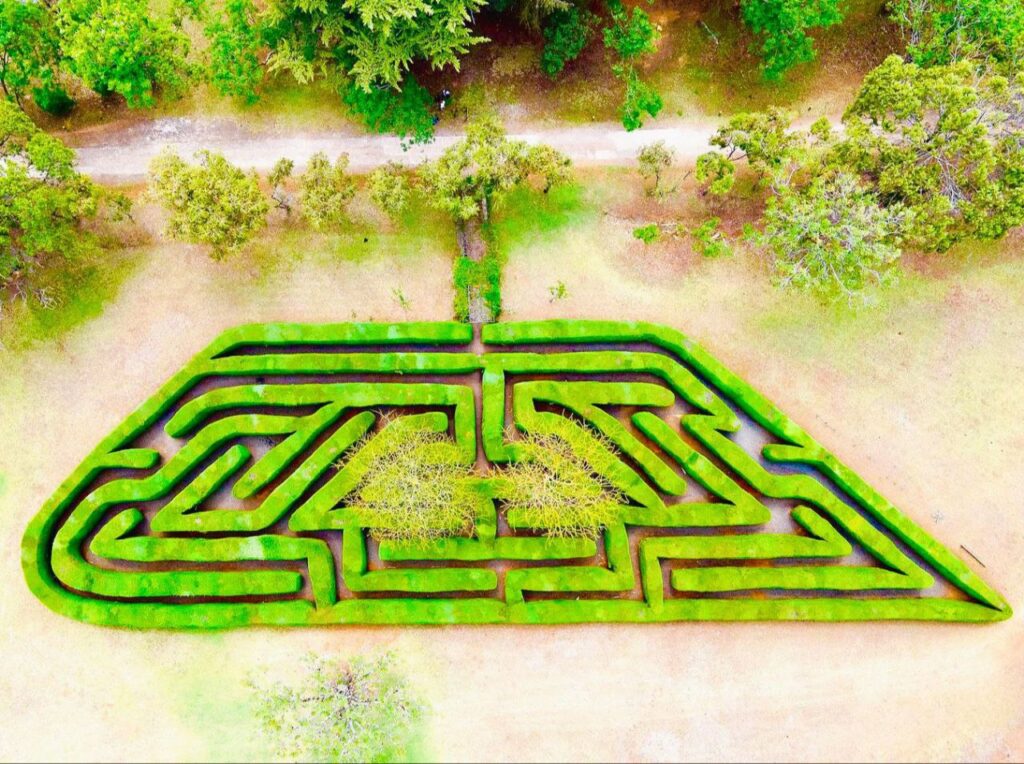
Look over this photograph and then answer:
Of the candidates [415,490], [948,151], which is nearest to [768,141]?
[948,151]

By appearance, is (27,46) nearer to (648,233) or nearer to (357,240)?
(357,240)

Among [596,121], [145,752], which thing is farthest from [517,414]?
[145,752]

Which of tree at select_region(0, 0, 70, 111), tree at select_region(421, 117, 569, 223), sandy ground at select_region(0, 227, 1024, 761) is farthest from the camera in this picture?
A: sandy ground at select_region(0, 227, 1024, 761)

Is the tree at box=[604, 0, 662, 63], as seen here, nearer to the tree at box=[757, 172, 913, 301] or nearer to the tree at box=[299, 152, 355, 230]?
the tree at box=[757, 172, 913, 301]

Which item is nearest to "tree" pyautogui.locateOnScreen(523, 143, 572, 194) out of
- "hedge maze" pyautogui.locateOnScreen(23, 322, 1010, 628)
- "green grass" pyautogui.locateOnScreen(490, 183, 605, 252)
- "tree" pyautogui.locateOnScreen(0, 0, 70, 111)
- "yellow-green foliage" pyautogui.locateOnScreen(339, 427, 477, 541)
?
"green grass" pyautogui.locateOnScreen(490, 183, 605, 252)

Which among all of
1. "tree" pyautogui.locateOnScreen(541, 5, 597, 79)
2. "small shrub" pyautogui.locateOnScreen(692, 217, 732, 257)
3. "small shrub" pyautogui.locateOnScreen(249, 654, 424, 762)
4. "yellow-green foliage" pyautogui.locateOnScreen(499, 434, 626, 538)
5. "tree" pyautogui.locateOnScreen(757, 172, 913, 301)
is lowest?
"small shrub" pyautogui.locateOnScreen(249, 654, 424, 762)

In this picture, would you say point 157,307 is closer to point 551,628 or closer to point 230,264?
point 230,264
